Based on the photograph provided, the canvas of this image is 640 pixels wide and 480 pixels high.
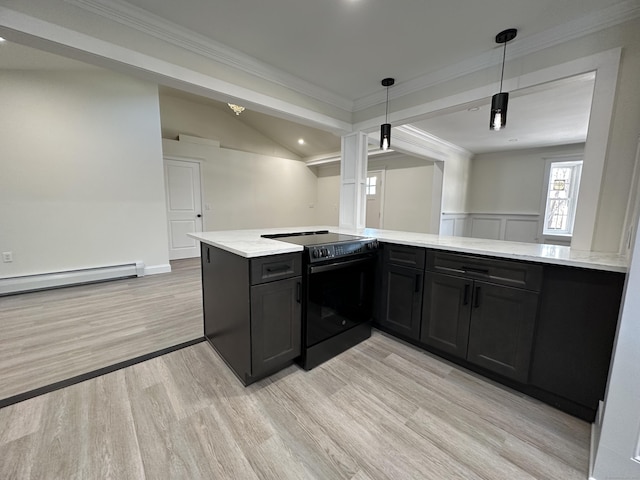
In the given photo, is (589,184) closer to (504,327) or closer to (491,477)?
(504,327)

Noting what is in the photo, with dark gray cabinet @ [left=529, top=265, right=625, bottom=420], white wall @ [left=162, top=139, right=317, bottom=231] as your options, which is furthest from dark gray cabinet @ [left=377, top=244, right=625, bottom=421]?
white wall @ [left=162, top=139, right=317, bottom=231]

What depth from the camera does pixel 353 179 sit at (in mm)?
3443

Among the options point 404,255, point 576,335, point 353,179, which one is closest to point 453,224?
point 353,179

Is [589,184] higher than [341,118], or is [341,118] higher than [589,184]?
[341,118]

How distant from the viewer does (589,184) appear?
1.79 metres

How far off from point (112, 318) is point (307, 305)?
220cm

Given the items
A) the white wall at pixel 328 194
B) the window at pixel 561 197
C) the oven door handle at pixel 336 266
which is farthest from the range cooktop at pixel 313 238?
the window at pixel 561 197

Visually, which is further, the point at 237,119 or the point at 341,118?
the point at 237,119

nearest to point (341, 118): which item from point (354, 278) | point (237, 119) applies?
point (354, 278)

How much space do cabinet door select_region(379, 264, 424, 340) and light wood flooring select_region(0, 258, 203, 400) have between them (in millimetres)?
1711

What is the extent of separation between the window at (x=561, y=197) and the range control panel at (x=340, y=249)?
18.5ft

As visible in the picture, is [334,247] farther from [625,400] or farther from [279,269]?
[625,400]

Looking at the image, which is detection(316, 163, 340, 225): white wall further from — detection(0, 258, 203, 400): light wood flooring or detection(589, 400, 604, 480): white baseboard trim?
detection(589, 400, 604, 480): white baseboard trim

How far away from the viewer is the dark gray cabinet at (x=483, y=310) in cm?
163
